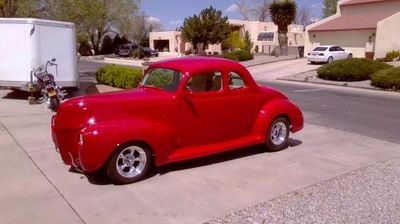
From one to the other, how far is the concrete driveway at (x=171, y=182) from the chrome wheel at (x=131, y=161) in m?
0.19

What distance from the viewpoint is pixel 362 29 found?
121 feet

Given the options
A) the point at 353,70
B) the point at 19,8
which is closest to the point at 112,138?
the point at 19,8

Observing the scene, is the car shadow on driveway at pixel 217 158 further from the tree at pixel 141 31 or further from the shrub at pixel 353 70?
the tree at pixel 141 31

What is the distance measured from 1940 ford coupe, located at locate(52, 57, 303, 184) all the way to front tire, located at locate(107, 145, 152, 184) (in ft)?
0.04

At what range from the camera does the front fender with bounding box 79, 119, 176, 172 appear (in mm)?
5371

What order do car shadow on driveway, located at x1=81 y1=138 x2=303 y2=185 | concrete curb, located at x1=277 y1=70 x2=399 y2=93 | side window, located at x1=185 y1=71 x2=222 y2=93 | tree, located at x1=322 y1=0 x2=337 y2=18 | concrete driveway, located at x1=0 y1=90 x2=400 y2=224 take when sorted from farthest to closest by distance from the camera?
1. tree, located at x1=322 y1=0 x2=337 y2=18
2. concrete curb, located at x1=277 y1=70 x2=399 y2=93
3. side window, located at x1=185 y1=71 x2=222 y2=93
4. car shadow on driveway, located at x1=81 y1=138 x2=303 y2=185
5. concrete driveway, located at x1=0 y1=90 x2=400 y2=224

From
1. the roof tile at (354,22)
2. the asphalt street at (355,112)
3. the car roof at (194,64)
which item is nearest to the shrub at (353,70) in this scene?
the asphalt street at (355,112)

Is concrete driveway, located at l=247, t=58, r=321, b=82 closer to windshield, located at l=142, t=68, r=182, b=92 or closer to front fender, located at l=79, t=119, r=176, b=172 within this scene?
windshield, located at l=142, t=68, r=182, b=92

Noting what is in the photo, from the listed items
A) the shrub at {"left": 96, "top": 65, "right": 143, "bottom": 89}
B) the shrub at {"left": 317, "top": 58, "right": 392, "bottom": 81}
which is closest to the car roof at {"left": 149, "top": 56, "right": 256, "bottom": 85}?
the shrub at {"left": 96, "top": 65, "right": 143, "bottom": 89}

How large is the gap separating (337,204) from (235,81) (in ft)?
9.00

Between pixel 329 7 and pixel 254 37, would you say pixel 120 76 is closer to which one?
pixel 254 37

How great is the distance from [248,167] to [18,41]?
923 centimetres

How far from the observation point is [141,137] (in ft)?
18.7

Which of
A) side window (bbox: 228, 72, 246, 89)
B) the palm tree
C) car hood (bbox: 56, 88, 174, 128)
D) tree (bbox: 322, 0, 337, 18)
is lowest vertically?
car hood (bbox: 56, 88, 174, 128)
